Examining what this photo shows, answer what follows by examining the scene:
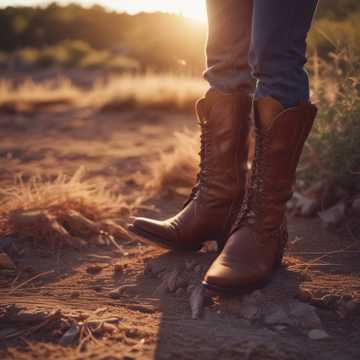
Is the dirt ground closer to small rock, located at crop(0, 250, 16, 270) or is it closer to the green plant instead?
small rock, located at crop(0, 250, 16, 270)

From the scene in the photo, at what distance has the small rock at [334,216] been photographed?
7.20ft

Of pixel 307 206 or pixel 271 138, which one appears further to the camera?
pixel 307 206

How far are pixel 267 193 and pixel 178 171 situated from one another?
4.82 feet

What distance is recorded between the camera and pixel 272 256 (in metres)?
1.60

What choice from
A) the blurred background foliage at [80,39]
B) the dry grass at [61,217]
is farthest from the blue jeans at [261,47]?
the blurred background foliage at [80,39]

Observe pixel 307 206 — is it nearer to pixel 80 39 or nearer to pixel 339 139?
pixel 339 139

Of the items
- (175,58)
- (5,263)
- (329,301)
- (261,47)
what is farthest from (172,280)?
(175,58)

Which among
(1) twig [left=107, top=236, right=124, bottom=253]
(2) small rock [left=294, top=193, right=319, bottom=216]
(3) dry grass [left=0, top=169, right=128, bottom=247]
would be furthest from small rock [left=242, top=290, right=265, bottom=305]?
(2) small rock [left=294, top=193, right=319, bottom=216]

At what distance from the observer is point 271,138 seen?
5.16 feet

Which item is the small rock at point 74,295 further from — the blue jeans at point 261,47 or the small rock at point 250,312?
the blue jeans at point 261,47

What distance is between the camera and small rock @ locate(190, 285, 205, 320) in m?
1.43

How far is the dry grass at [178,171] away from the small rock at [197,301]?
1449mm

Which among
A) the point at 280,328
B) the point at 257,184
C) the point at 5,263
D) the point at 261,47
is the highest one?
the point at 261,47

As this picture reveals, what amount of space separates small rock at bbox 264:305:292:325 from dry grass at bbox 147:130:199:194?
1597 millimetres
